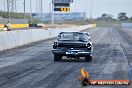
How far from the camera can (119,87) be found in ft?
46.5

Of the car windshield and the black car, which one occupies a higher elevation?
the car windshield

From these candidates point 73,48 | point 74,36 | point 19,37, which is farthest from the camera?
point 19,37

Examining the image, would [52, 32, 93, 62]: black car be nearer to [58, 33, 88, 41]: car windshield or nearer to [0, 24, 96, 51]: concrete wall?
[58, 33, 88, 41]: car windshield

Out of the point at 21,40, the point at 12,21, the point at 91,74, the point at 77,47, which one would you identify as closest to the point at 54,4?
the point at 12,21

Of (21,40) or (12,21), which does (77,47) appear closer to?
(21,40)

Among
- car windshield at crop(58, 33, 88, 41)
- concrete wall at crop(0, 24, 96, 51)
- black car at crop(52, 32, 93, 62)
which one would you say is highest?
car windshield at crop(58, 33, 88, 41)

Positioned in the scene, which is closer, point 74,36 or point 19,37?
point 74,36

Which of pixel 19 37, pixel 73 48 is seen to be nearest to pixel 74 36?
pixel 73 48

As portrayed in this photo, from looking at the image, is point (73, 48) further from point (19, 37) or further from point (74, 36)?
point (19, 37)

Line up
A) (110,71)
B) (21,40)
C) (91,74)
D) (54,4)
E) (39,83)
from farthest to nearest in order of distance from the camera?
(54,4)
(21,40)
(110,71)
(91,74)
(39,83)

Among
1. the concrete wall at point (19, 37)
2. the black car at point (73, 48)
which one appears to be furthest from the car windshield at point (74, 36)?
the concrete wall at point (19, 37)

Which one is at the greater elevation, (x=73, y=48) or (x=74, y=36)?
(x=74, y=36)

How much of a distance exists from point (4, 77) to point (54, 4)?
69203 millimetres

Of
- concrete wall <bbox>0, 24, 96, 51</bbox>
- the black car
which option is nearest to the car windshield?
the black car
